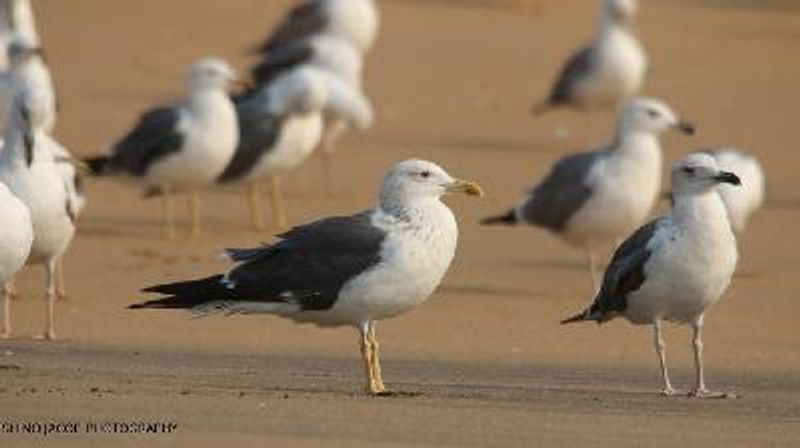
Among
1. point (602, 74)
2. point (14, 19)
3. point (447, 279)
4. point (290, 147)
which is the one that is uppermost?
point (14, 19)

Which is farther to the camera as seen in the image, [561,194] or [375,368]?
[561,194]

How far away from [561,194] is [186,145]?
10.9 ft

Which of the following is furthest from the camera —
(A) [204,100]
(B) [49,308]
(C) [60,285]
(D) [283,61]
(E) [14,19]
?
(D) [283,61]

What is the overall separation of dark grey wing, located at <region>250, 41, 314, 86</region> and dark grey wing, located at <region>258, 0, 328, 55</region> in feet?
4.09

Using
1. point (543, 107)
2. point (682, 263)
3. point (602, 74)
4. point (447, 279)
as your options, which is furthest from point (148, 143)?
point (682, 263)

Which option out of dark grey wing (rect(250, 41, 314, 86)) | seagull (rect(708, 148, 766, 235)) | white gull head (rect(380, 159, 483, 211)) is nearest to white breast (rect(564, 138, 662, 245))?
seagull (rect(708, 148, 766, 235))

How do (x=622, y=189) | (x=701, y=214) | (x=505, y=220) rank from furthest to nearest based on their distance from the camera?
(x=505, y=220)
(x=622, y=189)
(x=701, y=214)

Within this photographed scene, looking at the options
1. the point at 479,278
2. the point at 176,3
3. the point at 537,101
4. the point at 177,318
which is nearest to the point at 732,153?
the point at 479,278

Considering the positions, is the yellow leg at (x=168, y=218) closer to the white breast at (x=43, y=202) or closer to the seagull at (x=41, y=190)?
the seagull at (x=41, y=190)

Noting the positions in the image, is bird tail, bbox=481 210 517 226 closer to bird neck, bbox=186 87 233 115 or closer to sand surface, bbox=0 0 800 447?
sand surface, bbox=0 0 800 447

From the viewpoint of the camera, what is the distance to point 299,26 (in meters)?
27.0

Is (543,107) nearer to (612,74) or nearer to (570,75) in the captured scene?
(570,75)

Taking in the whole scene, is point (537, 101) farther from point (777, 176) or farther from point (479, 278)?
point (479, 278)

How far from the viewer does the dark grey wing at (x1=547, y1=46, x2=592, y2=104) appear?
24562 mm
